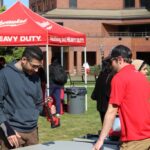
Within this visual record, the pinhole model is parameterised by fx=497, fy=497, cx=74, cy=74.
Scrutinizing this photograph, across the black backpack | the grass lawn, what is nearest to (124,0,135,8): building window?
the grass lawn

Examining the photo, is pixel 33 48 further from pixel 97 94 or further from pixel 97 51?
pixel 97 51

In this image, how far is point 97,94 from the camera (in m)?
8.92

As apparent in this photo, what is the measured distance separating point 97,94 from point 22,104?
13.6ft

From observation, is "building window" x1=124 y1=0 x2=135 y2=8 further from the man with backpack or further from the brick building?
the man with backpack

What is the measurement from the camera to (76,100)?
15.4m

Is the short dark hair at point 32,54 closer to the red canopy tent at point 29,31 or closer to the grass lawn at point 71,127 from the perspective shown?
the grass lawn at point 71,127

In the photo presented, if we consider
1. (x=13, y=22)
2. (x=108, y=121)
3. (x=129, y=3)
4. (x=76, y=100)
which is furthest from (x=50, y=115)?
(x=129, y=3)

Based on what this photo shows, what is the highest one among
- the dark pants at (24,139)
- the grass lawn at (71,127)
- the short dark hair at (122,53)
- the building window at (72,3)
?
the building window at (72,3)

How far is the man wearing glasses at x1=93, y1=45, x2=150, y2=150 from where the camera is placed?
→ 3.98 meters

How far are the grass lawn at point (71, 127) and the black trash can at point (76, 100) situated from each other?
0.23m

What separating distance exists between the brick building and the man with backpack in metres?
50.4

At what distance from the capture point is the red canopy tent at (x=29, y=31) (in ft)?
46.4

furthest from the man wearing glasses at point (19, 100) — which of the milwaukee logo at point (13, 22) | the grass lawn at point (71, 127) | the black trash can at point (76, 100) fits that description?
the black trash can at point (76, 100)

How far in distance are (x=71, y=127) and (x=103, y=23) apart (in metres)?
57.9
